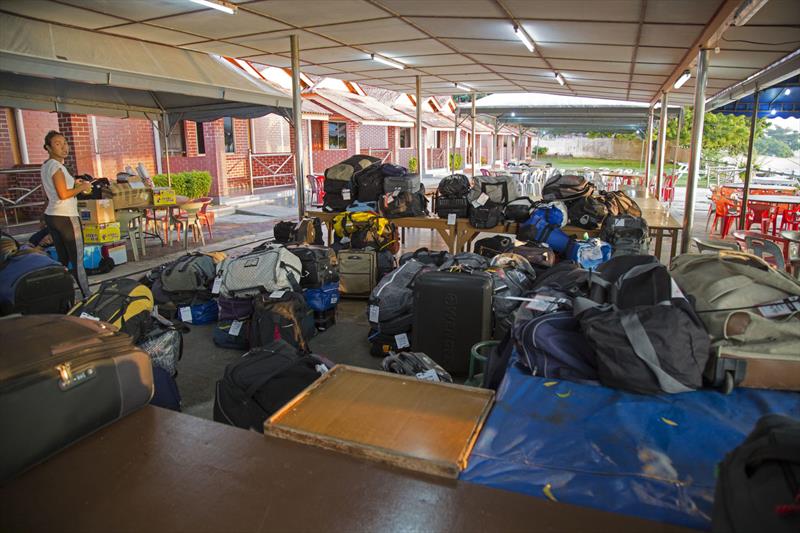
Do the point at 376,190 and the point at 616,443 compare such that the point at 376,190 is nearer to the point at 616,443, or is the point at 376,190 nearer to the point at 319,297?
the point at 319,297

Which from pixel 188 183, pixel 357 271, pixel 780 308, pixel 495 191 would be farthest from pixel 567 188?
pixel 188 183

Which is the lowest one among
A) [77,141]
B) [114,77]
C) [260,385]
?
[260,385]

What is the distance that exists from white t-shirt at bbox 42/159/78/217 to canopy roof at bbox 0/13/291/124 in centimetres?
101

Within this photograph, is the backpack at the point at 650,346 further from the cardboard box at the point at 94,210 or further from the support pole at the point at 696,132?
the cardboard box at the point at 94,210

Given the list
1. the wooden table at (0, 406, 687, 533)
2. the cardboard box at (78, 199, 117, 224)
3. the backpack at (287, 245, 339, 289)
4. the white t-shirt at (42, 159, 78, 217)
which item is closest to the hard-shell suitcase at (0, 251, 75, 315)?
the white t-shirt at (42, 159, 78, 217)

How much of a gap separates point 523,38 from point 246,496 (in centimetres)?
574

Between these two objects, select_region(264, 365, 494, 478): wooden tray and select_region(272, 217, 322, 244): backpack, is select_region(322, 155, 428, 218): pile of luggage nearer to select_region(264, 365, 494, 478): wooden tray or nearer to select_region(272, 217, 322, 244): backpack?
select_region(272, 217, 322, 244): backpack

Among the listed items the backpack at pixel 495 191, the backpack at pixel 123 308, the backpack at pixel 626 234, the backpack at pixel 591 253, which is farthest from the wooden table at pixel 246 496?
the backpack at pixel 495 191

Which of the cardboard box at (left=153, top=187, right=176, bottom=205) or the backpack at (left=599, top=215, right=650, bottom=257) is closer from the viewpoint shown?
the backpack at (left=599, top=215, right=650, bottom=257)

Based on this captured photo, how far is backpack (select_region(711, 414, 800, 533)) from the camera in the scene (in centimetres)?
94

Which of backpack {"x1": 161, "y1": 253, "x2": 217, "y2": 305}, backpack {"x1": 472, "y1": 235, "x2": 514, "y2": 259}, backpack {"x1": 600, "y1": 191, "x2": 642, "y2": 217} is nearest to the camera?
backpack {"x1": 161, "y1": 253, "x2": 217, "y2": 305}

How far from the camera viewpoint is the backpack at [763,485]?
942 millimetres

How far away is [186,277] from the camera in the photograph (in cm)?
495

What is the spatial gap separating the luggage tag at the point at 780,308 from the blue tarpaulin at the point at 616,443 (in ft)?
1.01
